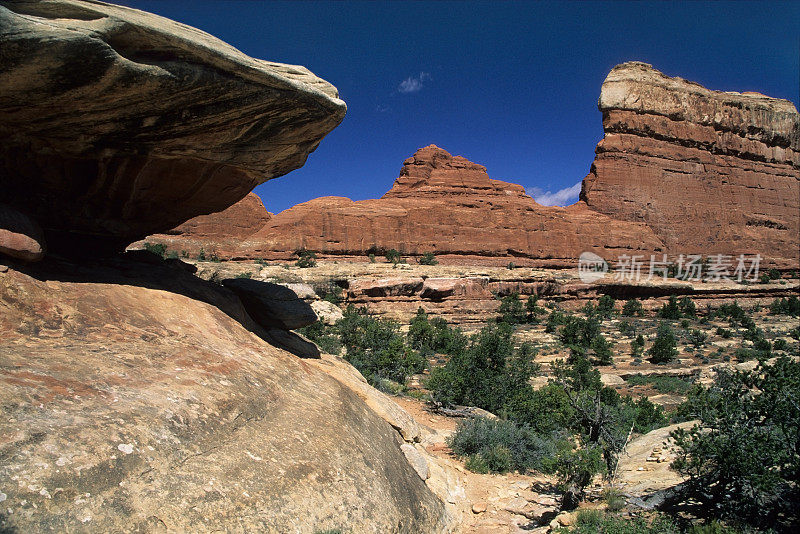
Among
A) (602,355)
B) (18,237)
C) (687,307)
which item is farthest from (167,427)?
(687,307)

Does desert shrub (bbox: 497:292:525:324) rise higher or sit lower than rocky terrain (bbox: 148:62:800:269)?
lower

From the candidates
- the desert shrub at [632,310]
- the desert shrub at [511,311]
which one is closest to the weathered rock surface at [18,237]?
the desert shrub at [511,311]

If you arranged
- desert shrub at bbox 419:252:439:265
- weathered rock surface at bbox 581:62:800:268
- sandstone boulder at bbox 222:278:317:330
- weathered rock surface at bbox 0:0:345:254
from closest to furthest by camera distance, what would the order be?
1. weathered rock surface at bbox 0:0:345:254
2. sandstone boulder at bbox 222:278:317:330
3. desert shrub at bbox 419:252:439:265
4. weathered rock surface at bbox 581:62:800:268

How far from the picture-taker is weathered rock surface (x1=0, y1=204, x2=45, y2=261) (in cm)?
439

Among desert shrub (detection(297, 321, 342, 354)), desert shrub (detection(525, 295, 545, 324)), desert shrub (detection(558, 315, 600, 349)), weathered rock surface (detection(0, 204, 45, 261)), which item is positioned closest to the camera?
weathered rock surface (detection(0, 204, 45, 261))

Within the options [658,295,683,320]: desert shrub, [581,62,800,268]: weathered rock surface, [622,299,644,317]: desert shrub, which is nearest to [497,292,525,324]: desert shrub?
[622,299,644,317]: desert shrub

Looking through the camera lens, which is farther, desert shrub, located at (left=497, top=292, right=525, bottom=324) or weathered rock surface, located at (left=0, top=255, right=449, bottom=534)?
desert shrub, located at (left=497, top=292, right=525, bottom=324)

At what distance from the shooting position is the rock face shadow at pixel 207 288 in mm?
5238

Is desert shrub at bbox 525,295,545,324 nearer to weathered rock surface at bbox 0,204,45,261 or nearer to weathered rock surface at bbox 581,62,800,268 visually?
weathered rock surface at bbox 581,62,800,268

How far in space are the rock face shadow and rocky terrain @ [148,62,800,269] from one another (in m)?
34.5

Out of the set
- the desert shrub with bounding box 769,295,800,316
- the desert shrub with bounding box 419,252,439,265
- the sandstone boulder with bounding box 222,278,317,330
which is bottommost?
the sandstone boulder with bounding box 222,278,317,330

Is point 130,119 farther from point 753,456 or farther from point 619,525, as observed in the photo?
point 753,456

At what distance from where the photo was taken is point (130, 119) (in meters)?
4.97

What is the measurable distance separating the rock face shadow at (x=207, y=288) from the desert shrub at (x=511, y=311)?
78.0 ft
